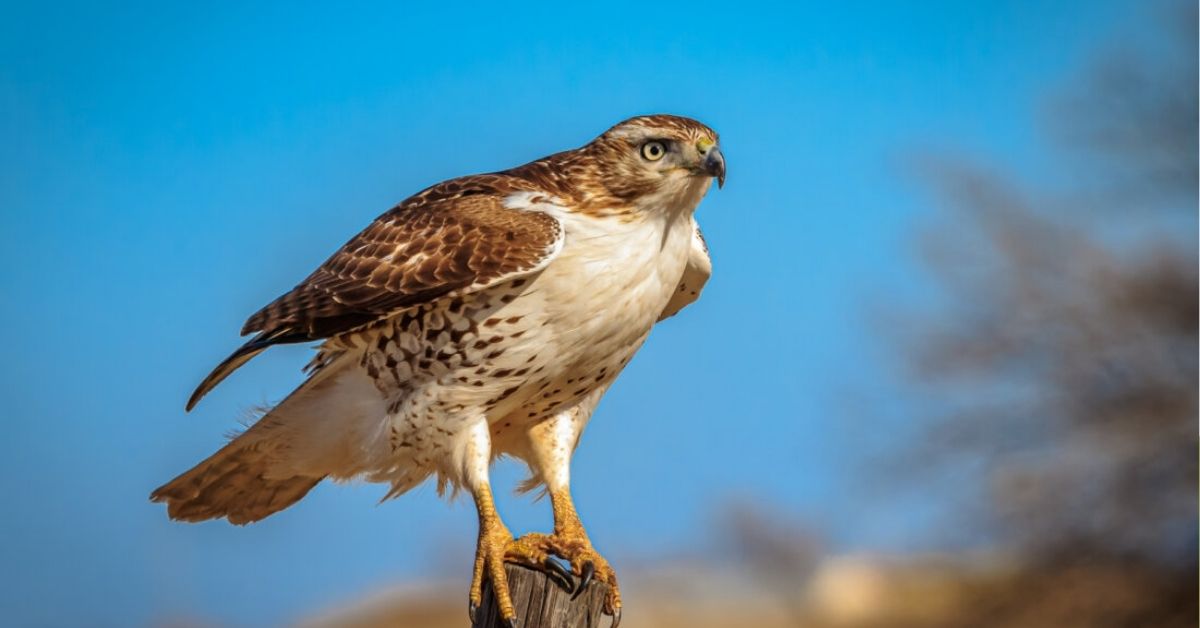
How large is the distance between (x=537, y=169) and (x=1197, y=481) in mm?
7748

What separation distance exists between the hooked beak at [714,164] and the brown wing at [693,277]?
0.51 metres

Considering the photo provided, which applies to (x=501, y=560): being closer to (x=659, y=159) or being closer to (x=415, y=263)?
(x=415, y=263)

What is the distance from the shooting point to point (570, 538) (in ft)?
15.1

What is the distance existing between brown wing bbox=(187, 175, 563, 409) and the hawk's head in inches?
11.7

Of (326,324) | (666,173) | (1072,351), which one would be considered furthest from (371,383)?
(1072,351)

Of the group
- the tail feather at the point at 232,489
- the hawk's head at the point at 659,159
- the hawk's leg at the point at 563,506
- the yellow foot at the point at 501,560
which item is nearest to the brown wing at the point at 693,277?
the hawk's head at the point at 659,159

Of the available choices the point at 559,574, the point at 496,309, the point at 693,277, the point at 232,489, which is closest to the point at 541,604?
the point at 559,574

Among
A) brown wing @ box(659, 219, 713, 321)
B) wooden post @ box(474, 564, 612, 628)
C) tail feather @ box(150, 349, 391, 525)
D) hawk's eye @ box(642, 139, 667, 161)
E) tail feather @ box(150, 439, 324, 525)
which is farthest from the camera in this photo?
tail feather @ box(150, 439, 324, 525)

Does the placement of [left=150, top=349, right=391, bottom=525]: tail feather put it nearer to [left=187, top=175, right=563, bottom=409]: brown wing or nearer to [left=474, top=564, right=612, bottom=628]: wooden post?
[left=187, top=175, right=563, bottom=409]: brown wing

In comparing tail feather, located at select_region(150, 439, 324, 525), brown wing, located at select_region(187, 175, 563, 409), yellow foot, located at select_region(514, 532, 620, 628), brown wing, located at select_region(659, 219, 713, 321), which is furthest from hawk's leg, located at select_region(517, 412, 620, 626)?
tail feather, located at select_region(150, 439, 324, 525)

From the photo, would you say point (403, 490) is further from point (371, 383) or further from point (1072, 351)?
point (1072, 351)

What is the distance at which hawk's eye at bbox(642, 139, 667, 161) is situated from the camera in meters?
4.48

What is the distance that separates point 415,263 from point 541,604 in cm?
118

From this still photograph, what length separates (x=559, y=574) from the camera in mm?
4348
